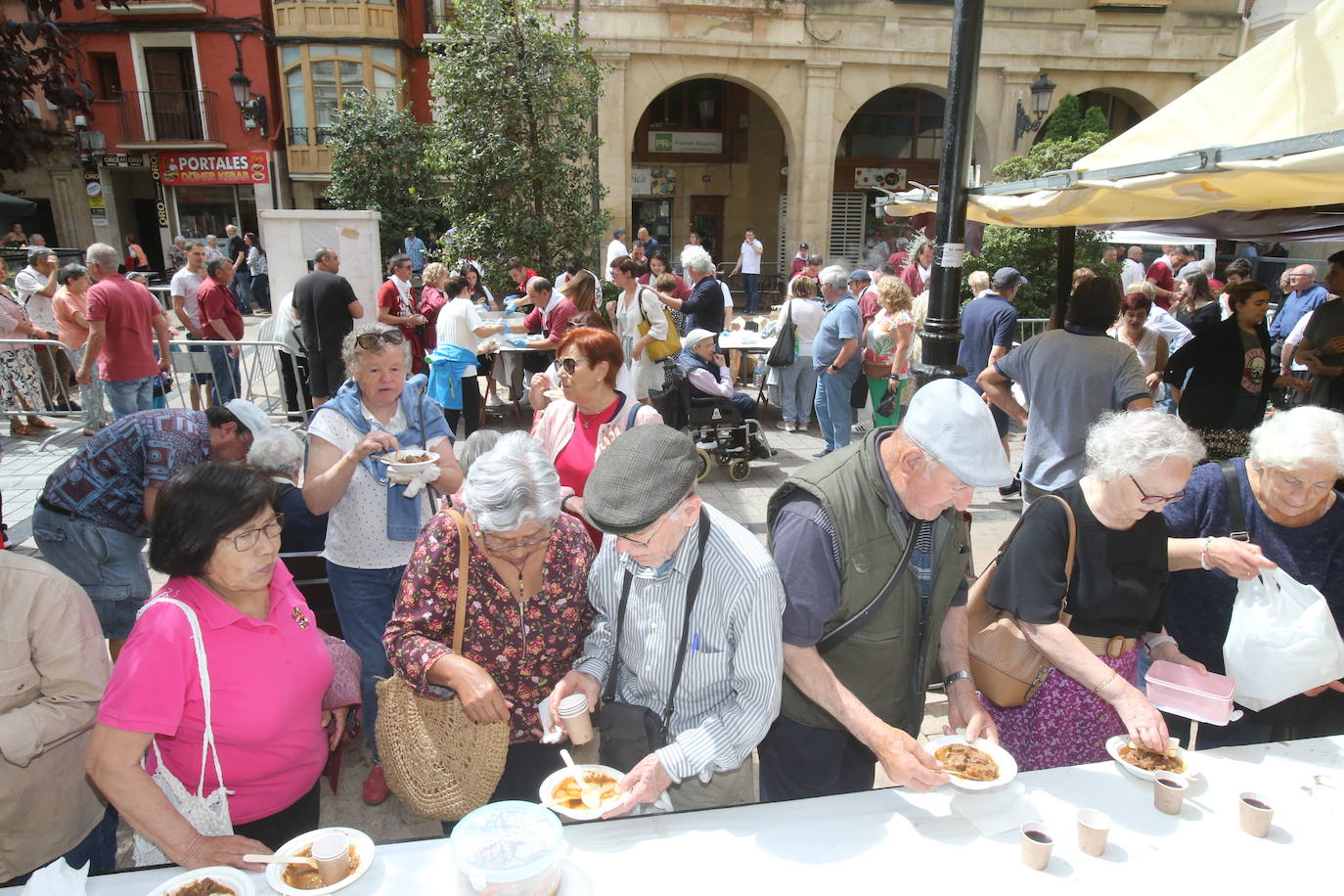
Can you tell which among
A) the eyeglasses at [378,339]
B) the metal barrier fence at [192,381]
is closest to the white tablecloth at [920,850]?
the eyeglasses at [378,339]

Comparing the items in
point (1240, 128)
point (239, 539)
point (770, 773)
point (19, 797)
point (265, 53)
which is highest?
point (265, 53)

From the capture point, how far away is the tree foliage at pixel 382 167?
20.3 m

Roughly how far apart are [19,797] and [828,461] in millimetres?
2367

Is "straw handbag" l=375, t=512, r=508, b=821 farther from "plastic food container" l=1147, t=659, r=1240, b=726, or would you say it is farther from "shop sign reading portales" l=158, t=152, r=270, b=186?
"shop sign reading portales" l=158, t=152, r=270, b=186

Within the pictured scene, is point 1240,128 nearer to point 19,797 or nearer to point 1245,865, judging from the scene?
point 1245,865

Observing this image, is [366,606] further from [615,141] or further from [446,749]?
[615,141]

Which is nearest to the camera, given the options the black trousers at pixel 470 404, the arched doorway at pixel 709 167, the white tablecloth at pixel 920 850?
the white tablecloth at pixel 920 850

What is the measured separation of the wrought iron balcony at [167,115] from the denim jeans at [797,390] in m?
23.0

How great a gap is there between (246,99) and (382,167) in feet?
23.1

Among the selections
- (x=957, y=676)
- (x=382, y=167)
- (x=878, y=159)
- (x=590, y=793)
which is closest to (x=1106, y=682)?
(x=957, y=676)

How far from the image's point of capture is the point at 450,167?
41.1ft

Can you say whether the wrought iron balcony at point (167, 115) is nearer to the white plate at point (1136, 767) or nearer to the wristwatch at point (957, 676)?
the wristwatch at point (957, 676)

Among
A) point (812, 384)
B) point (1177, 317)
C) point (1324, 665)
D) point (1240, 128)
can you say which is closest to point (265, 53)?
point (812, 384)

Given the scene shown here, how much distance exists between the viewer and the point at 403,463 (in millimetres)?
3131
